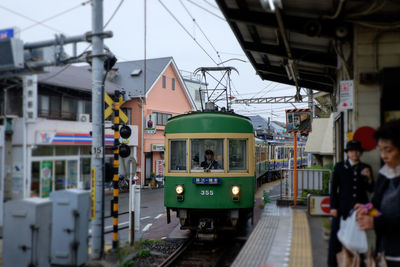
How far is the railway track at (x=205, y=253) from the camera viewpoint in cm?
727

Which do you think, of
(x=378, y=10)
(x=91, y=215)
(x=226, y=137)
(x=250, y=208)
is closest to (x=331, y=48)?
(x=378, y=10)

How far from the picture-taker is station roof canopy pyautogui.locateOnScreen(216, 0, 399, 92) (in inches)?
200

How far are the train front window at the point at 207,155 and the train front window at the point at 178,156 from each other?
20 cm

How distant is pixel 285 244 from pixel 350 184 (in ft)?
9.32

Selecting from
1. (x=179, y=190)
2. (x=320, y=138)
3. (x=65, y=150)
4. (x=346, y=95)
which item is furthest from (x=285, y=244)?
(x=320, y=138)

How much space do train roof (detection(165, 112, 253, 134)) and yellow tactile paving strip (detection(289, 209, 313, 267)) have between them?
2358 millimetres

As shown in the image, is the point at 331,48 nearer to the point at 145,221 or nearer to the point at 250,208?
the point at 250,208

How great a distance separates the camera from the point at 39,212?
4.87m

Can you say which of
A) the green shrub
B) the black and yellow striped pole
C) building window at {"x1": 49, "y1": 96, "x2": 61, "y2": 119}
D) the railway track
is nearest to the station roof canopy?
the black and yellow striped pole

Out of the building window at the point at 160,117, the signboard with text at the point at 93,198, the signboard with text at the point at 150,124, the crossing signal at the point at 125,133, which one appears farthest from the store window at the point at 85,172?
the building window at the point at 160,117

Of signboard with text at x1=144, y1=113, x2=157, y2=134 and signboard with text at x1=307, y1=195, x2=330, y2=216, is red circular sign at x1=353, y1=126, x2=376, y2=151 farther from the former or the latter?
signboard with text at x1=144, y1=113, x2=157, y2=134

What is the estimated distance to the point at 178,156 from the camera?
841 cm

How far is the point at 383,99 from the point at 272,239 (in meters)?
3.55

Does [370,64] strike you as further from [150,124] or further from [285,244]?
[150,124]
